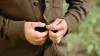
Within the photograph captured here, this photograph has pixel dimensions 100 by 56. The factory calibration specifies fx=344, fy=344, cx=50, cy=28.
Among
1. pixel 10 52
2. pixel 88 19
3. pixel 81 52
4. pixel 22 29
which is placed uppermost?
pixel 22 29

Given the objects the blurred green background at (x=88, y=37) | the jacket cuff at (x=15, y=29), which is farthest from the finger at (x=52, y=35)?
the blurred green background at (x=88, y=37)

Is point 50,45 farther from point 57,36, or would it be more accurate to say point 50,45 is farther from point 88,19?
point 88,19

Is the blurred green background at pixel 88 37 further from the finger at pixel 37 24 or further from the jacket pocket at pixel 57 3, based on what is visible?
the finger at pixel 37 24

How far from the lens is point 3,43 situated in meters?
1.89

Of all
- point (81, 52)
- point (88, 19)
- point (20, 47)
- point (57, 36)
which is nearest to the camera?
point (57, 36)

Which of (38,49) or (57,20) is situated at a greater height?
(57,20)

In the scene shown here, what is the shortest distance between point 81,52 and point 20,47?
2.58m

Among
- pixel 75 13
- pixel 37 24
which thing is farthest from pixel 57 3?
pixel 37 24

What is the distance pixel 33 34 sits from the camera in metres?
1.76

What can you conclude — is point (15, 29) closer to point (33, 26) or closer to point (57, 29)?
point (33, 26)

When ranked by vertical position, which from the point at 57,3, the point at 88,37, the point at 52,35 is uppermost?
the point at 57,3

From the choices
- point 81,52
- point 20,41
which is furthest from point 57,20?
point 81,52

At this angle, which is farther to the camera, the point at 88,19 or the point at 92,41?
the point at 88,19

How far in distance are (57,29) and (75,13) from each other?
261 mm
